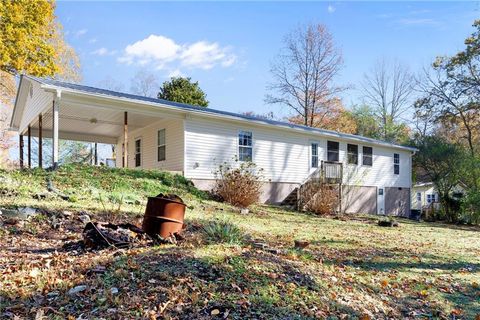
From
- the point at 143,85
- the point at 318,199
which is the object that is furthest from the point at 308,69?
the point at 318,199

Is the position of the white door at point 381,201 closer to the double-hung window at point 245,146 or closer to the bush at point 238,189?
the double-hung window at point 245,146


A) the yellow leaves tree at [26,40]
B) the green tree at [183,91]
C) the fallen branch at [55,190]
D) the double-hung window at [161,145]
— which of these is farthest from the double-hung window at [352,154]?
the yellow leaves tree at [26,40]

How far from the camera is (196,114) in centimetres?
1390

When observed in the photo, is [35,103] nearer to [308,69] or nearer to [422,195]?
[308,69]

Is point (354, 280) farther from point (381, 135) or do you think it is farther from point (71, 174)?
point (381, 135)

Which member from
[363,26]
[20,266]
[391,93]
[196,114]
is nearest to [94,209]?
[20,266]

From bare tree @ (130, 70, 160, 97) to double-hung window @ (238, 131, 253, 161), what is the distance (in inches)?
790

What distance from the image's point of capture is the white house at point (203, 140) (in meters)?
13.2

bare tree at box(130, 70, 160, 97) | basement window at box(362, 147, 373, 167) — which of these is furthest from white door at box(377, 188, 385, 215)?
bare tree at box(130, 70, 160, 97)

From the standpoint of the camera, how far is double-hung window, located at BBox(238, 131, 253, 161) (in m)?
15.4

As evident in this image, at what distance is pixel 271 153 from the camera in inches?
643

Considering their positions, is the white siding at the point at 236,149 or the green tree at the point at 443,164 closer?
the white siding at the point at 236,149

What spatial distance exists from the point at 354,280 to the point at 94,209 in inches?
205

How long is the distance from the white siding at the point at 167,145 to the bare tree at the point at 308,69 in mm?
15202
